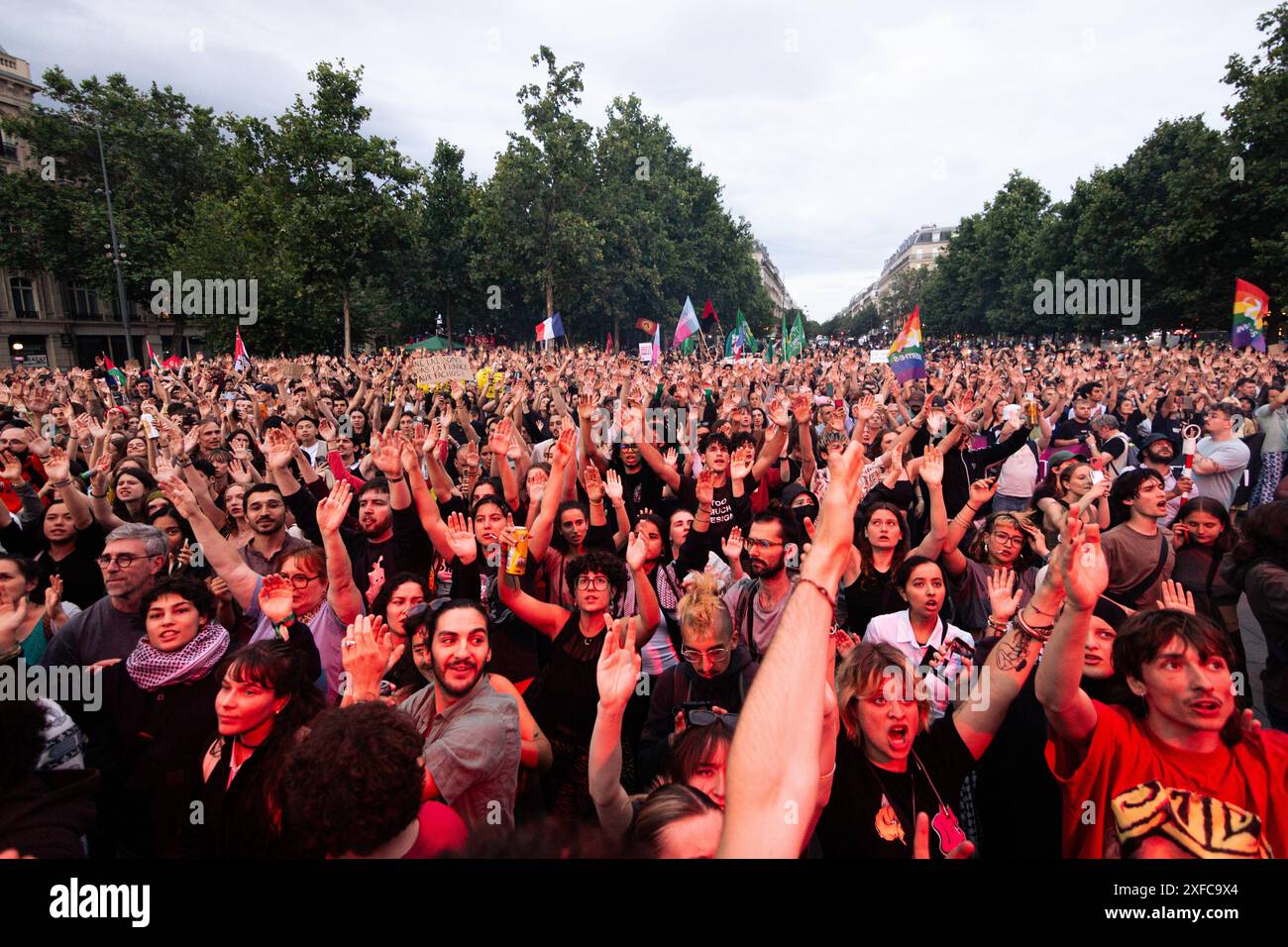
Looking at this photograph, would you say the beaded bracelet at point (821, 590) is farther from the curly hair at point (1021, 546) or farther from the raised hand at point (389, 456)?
the raised hand at point (389, 456)

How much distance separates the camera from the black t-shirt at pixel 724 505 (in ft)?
16.1

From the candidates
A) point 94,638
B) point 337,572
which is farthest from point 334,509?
point 94,638

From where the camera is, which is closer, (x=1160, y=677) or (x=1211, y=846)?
(x=1211, y=846)

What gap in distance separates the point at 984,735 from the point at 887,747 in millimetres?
371

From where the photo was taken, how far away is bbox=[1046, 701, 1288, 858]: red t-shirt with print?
5.91ft

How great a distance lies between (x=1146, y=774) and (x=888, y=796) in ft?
2.30

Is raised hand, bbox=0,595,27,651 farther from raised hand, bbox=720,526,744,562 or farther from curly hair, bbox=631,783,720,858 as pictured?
raised hand, bbox=720,526,744,562

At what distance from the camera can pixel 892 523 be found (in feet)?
12.6

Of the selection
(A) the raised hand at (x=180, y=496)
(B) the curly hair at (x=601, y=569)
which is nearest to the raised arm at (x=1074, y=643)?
(B) the curly hair at (x=601, y=569)

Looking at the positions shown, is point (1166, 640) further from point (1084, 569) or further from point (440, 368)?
point (440, 368)

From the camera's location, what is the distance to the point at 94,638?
126 inches

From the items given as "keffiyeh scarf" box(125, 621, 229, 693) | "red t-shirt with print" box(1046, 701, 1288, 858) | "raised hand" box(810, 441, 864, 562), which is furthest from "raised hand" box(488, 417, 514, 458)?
"red t-shirt with print" box(1046, 701, 1288, 858)
